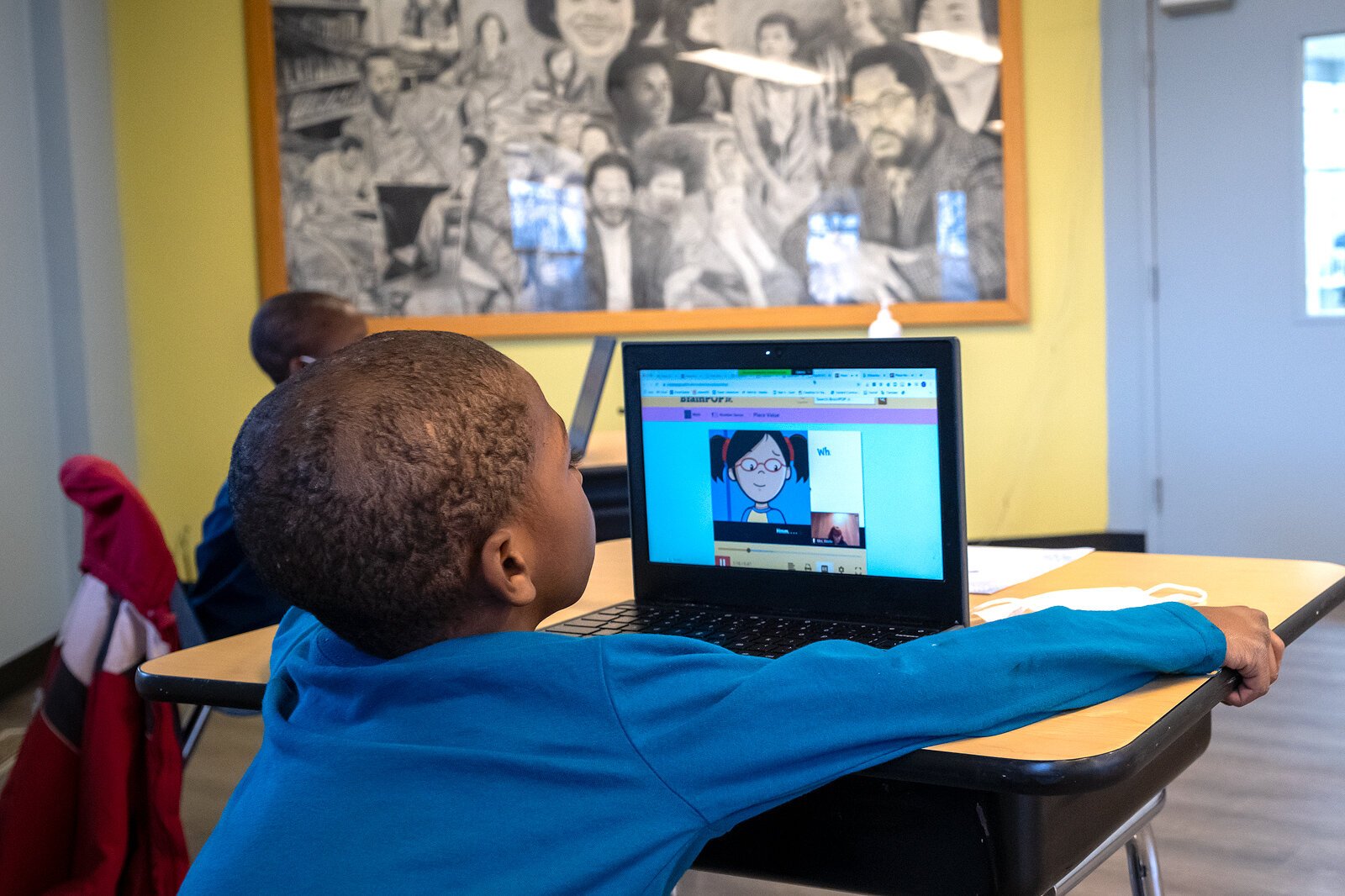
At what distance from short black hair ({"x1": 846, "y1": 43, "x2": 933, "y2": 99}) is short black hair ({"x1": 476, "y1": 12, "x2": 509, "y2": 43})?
1223mm

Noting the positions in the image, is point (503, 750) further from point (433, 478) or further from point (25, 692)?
point (25, 692)

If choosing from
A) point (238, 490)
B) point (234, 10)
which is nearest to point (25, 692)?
point (234, 10)

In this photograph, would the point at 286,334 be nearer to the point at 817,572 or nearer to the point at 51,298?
the point at 817,572

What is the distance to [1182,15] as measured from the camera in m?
4.21

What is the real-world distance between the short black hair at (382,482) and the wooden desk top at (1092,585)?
1.34 ft

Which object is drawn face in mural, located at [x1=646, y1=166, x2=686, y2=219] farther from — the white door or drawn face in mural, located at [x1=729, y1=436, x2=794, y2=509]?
drawn face in mural, located at [x1=729, y1=436, x2=794, y2=509]

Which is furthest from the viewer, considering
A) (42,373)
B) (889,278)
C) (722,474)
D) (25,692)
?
(889,278)

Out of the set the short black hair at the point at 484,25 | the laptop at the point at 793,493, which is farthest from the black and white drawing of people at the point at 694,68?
the laptop at the point at 793,493

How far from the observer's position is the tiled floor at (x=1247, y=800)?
2.29m

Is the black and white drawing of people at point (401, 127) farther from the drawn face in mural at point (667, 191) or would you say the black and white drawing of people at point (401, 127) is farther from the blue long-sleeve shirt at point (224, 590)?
the blue long-sleeve shirt at point (224, 590)

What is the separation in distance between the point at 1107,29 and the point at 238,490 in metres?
4.10

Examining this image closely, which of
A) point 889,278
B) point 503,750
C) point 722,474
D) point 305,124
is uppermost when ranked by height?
point 305,124

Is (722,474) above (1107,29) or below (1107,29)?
below

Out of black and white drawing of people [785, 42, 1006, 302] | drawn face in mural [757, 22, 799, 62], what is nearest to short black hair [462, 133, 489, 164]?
drawn face in mural [757, 22, 799, 62]
